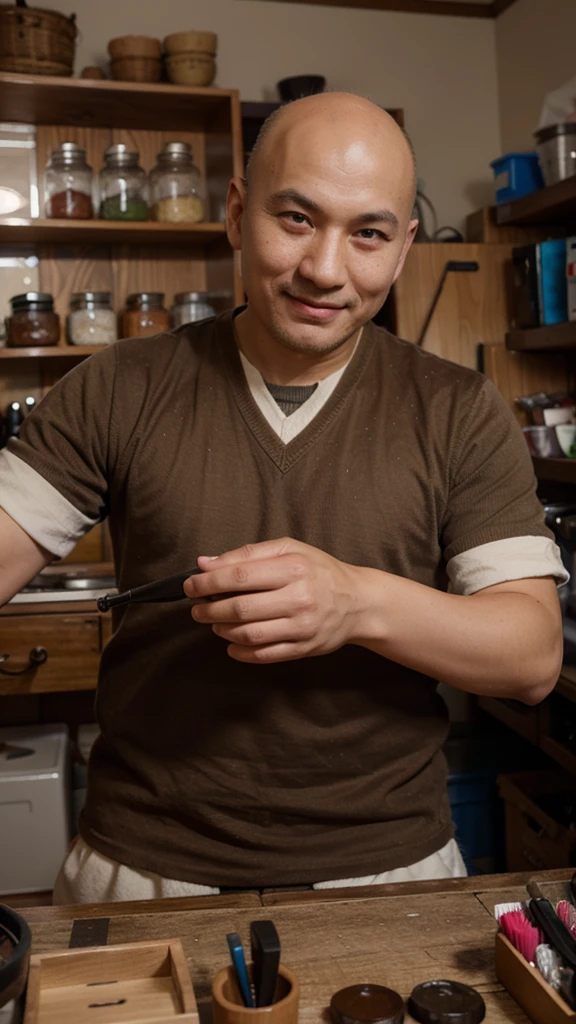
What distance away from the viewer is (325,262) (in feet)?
3.73

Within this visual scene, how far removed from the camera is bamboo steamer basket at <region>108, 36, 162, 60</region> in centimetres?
291

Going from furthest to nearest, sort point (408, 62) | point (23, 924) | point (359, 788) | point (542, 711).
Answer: point (408, 62)
point (542, 711)
point (359, 788)
point (23, 924)

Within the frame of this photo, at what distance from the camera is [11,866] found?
8.65 feet

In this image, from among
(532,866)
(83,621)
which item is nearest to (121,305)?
(83,621)

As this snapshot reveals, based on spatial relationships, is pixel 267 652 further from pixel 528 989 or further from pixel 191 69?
→ pixel 191 69

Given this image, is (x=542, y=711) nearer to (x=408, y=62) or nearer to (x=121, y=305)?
(x=121, y=305)

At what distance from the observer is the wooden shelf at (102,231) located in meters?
2.86

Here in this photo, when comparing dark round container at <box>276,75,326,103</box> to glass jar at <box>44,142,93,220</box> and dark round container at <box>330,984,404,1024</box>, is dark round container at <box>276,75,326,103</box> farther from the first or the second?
dark round container at <box>330,984,404,1024</box>

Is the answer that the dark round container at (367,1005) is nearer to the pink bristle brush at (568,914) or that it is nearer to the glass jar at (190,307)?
the pink bristle brush at (568,914)

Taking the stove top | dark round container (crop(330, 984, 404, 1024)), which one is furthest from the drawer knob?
dark round container (crop(330, 984, 404, 1024))

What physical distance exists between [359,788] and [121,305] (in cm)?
229

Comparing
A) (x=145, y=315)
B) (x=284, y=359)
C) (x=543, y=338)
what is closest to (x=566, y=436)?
(x=543, y=338)

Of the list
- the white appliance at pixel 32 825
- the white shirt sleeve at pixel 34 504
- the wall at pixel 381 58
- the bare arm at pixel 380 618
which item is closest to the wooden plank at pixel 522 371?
the wall at pixel 381 58

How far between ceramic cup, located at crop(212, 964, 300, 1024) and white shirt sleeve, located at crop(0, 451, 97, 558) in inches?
22.9
